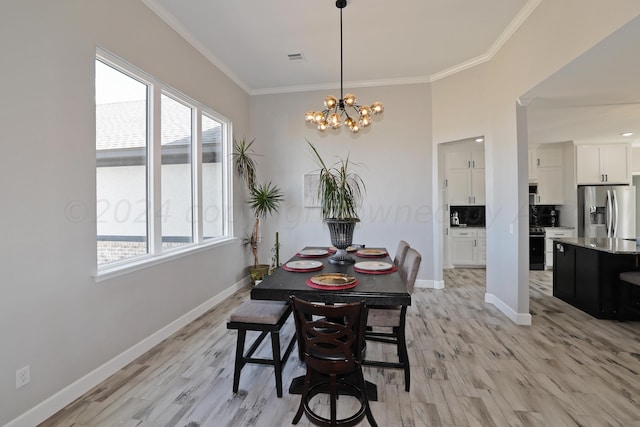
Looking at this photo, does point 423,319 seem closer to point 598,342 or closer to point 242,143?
point 598,342

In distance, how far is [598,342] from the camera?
2834 millimetres

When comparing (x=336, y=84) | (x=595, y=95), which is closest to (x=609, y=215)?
(x=595, y=95)

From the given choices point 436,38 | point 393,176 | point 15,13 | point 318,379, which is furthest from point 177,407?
point 436,38

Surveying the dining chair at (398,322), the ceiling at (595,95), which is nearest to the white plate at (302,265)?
the dining chair at (398,322)

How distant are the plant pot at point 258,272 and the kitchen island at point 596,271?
422 cm

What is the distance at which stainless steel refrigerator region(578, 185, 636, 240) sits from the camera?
5430 mm

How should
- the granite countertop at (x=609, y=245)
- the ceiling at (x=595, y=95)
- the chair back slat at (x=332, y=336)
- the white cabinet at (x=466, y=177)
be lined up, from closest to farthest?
the chair back slat at (x=332, y=336)
the ceiling at (x=595, y=95)
the granite countertop at (x=609, y=245)
the white cabinet at (x=466, y=177)

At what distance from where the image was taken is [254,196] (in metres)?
4.81

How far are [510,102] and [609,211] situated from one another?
3986mm

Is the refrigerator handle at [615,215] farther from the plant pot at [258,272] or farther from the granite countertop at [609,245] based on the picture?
the plant pot at [258,272]

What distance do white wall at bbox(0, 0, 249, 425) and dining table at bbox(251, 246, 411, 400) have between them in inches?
51.3

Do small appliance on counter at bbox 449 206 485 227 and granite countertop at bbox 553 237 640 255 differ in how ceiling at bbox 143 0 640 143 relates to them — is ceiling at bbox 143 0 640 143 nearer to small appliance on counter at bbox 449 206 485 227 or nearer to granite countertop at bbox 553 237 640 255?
granite countertop at bbox 553 237 640 255

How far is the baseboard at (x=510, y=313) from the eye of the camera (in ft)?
10.7

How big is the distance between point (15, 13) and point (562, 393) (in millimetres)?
4287
